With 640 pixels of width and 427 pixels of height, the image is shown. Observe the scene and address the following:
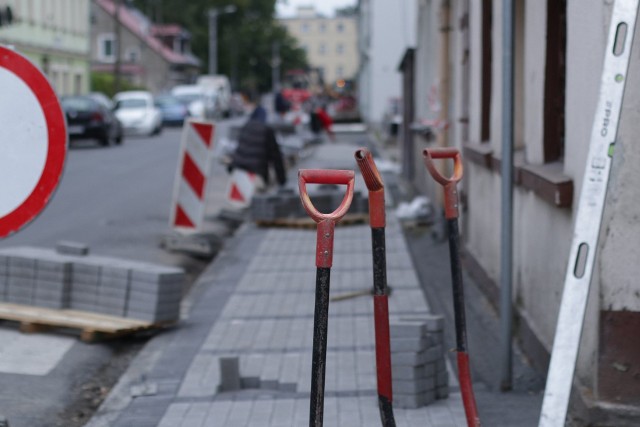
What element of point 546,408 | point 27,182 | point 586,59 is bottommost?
point 546,408

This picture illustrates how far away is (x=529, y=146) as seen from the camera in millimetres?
8297

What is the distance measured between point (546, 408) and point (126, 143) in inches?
1528

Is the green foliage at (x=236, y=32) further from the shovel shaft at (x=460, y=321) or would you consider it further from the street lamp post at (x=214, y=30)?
the shovel shaft at (x=460, y=321)

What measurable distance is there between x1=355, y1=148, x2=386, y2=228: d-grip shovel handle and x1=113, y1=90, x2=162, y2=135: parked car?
137 feet

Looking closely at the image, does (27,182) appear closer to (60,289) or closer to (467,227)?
(60,289)

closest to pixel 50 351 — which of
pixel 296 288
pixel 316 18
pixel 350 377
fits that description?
pixel 350 377

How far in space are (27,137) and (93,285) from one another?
12.3 feet

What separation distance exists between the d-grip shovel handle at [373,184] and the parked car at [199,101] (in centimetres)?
5352

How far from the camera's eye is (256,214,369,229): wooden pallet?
616 inches

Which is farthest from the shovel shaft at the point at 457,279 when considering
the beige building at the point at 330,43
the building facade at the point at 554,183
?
the beige building at the point at 330,43

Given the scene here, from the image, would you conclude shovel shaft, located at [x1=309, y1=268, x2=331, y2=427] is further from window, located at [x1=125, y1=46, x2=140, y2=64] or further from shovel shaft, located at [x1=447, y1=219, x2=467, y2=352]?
window, located at [x1=125, y1=46, x2=140, y2=64]

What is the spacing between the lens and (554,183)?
6.48 m

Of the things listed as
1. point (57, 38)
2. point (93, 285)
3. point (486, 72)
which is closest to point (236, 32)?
point (57, 38)

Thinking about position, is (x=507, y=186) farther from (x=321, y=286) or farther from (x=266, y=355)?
(x=321, y=286)
